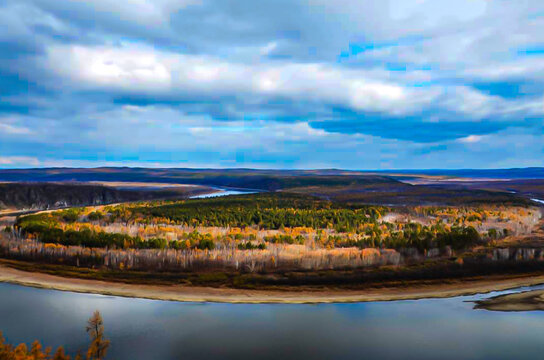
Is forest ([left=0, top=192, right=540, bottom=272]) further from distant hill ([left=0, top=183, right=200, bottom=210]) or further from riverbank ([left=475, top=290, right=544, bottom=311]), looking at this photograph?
distant hill ([left=0, top=183, right=200, bottom=210])

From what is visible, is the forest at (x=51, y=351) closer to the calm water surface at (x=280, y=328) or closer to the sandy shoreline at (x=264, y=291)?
the calm water surface at (x=280, y=328)

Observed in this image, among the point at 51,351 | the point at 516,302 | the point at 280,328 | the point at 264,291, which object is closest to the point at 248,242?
the point at 264,291

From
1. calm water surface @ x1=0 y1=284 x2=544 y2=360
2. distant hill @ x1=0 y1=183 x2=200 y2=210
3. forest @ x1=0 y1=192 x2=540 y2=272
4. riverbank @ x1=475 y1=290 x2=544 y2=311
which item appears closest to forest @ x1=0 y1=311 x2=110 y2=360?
calm water surface @ x1=0 y1=284 x2=544 y2=360

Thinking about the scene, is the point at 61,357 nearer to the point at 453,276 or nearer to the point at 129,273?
the point at 129,273

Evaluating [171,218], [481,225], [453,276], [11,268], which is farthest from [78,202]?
[453,276]

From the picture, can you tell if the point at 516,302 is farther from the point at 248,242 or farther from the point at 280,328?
the point at 248,242

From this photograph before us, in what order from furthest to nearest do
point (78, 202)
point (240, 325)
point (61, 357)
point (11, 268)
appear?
point (78, 202)
point (11, 268)
point (240, 325)
point (61, 357)

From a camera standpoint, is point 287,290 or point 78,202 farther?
point 78,202
